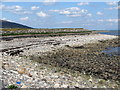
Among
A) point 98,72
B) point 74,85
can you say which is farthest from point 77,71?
point 74,85

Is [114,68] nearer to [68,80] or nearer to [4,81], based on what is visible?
[68,80]

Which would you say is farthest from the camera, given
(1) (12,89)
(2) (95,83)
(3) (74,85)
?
(2) (95,83)

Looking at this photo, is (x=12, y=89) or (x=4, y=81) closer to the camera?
(x=12, y=89)

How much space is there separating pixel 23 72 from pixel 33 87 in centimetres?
302

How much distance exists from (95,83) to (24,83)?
4578mm

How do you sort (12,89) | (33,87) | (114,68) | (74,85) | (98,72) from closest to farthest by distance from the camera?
1. (12,89)
2. (33,87)
3. (74,85)
4. (98,72)
5. (114,68)

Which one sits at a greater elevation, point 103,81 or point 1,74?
point 1,74

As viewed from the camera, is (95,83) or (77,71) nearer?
(95,83)

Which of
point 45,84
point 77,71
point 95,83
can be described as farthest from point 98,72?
point 45,84

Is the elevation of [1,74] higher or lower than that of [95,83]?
higher

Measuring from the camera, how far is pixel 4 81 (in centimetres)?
1040

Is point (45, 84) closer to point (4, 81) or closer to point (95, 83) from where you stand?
point (4, 81)

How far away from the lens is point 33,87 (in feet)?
33.1

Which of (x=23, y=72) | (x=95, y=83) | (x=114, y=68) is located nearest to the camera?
(x=95, y=83)
